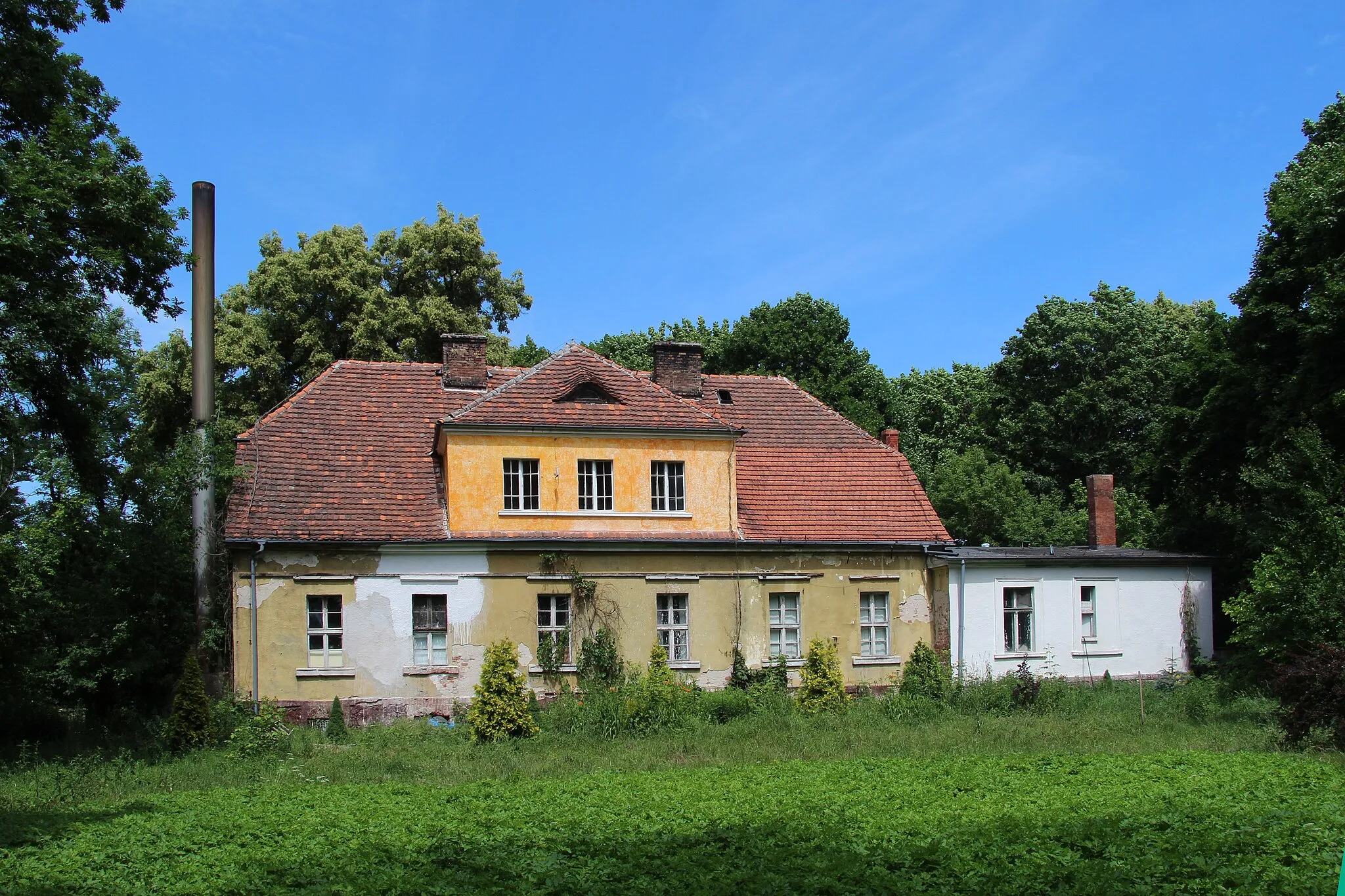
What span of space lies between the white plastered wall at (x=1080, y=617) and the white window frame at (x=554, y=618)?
8.92 metres

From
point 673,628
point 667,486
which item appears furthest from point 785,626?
point 667,486

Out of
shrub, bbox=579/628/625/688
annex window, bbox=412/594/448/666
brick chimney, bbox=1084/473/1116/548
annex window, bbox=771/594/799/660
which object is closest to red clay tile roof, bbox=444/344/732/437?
annex window, bbox=412/594/448/666

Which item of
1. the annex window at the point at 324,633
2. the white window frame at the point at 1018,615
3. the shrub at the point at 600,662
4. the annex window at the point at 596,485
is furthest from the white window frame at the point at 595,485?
the white window frame at the point at 1018,615

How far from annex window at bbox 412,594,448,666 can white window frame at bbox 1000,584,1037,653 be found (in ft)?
42.3

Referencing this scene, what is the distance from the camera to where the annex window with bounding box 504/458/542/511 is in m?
25.0

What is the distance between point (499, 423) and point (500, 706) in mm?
6204

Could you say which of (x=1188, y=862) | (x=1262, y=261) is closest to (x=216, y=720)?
(x=1188, y=862)

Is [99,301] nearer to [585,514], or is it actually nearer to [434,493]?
[434,493]

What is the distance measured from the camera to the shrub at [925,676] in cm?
2494

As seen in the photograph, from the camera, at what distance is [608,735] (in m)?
21.2

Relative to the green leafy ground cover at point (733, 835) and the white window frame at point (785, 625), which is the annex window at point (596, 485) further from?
the green leafy ground cover at point (733, 835)

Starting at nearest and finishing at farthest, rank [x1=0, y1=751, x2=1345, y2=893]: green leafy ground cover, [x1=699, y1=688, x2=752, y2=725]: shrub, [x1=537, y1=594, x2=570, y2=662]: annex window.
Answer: [x1=0, y1=751, x2=1345, y2=893]: green leafy ground cover < [x1=699, y1=688, x2=752, y2=725]: shrub < [x1=537, y1=594, x2=570, y2=662]: annex window

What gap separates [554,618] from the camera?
978 inches

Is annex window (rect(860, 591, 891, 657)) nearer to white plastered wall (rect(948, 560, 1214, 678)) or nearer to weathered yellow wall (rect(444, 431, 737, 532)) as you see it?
white plastered wall (rect(948, 560, 1214, 678))
